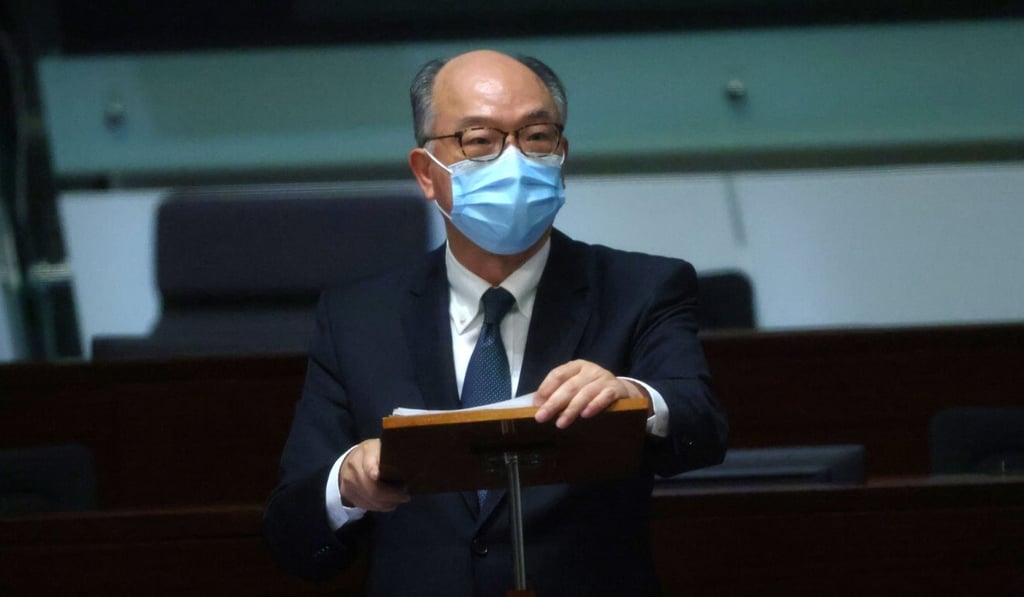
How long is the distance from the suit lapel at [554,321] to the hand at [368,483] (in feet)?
0.78

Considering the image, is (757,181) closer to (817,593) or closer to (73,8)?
(73,8)

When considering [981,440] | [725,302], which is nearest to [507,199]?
[981,440]

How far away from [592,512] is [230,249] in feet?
7.83

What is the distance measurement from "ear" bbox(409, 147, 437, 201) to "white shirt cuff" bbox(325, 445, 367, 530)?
47cm

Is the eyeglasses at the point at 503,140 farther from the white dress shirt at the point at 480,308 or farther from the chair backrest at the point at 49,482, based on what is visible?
the chair backrest at the point at 49,482

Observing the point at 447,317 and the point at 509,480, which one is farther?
the point at 447,317

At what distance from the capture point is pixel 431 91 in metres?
2.11

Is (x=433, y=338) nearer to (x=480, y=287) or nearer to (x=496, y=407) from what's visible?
(x=480, y=287)

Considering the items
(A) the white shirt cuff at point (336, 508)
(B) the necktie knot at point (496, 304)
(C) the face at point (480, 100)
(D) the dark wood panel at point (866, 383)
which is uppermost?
(C) the face at point (480, 100)

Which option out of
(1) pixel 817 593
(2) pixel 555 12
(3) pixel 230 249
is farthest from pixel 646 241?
(1) pixel 817 593

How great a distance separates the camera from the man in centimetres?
188

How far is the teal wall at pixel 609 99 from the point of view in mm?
4516

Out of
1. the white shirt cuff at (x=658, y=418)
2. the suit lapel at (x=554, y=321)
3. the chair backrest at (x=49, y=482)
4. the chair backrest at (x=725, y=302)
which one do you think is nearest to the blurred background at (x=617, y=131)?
the chair backrest at (x=725, y=302)

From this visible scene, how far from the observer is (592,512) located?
190 cm
